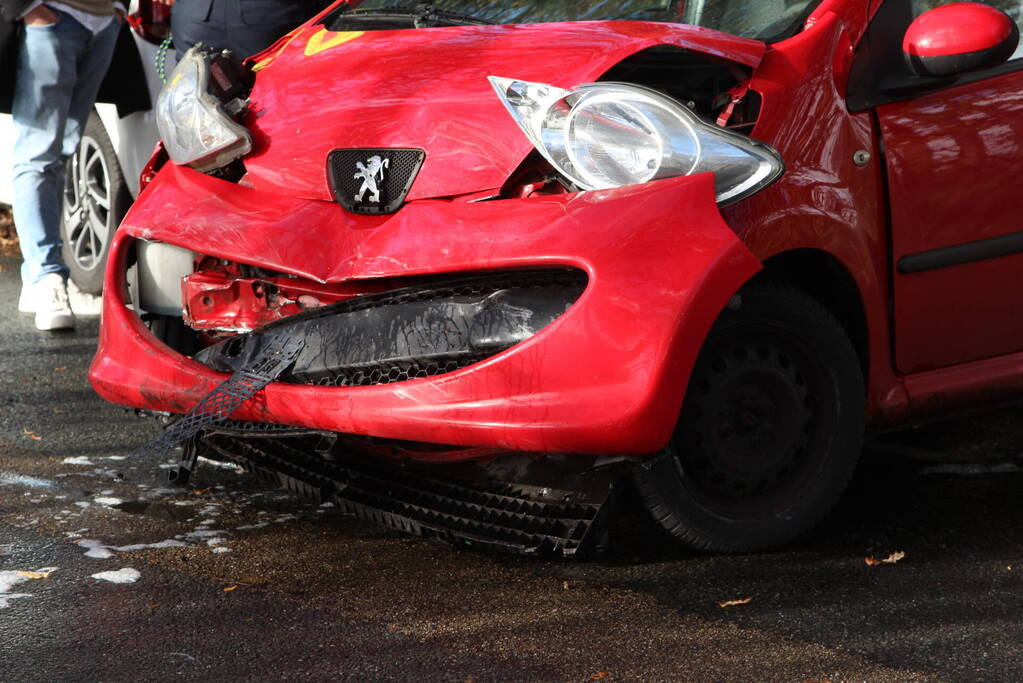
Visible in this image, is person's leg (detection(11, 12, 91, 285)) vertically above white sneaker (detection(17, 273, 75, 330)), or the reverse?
person's leg (detection(11, 12, 91, 285))

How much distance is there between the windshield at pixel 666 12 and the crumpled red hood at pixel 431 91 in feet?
0.59

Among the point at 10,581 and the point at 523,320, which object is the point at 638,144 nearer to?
the point at 523,320

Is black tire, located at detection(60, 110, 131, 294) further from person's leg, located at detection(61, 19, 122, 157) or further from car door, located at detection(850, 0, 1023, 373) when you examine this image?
car door, located at detection(850, 0, 1023, 373)

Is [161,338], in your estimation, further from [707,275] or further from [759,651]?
[759,651]

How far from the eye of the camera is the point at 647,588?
3156mm

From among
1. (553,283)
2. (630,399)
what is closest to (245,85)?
(553,283)

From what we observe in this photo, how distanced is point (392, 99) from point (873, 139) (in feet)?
3.75

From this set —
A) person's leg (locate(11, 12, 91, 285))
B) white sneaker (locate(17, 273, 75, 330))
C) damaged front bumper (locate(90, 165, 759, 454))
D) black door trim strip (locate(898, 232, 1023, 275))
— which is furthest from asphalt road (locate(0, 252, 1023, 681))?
person's leg (locate(11, 12, 91, 285))

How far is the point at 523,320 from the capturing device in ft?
9.60

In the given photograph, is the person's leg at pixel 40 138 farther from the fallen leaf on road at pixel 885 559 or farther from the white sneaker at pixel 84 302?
the fallen leaf on road at pixel 885 559

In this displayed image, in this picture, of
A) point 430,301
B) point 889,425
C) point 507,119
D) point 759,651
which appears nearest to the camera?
point 759,651

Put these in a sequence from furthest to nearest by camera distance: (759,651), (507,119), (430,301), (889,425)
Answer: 1. (889,425)
2. (507,119)
3. (430,301)
4. (759,651)

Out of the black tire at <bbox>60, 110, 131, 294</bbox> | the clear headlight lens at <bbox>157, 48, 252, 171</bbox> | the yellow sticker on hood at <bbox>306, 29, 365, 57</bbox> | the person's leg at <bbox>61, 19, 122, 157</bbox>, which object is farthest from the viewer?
the black tire at <bbox>60, 110, 131, 294</bbox>

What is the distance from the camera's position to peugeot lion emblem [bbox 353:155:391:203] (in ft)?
10.9
